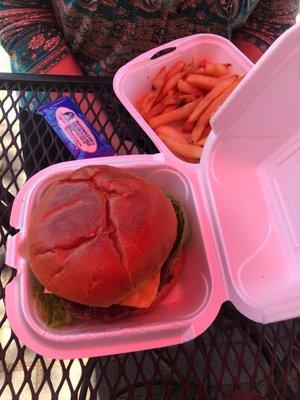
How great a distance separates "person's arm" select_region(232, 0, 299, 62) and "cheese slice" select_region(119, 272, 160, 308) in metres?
1.09

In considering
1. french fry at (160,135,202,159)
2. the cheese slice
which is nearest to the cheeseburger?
the cheese slice

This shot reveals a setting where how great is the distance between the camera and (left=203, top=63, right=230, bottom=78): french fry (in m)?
1.42

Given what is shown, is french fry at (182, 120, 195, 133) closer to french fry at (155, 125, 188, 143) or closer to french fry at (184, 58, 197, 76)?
french fry at (155, 125, 188, 143)

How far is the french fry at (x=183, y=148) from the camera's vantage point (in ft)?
4.14

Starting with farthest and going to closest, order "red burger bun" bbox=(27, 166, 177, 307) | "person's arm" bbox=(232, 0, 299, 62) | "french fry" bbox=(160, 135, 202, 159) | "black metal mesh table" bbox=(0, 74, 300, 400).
Result: 1. "person's arm" bbox=(232, 0, 299, 62)
2. "french fry" bbox=(160, 135, 202, 159)
3. "black metal mesh table" bbox=(0, 74, 300, 400)
4. "red burger bun" bbox=(27, 166, 177, 307)

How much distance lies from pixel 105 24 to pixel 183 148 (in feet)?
1.61

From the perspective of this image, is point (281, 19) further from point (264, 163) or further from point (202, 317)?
point (202, 317)

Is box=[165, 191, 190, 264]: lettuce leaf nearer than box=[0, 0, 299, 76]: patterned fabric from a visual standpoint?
Yes

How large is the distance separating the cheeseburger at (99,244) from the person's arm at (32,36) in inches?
24.1

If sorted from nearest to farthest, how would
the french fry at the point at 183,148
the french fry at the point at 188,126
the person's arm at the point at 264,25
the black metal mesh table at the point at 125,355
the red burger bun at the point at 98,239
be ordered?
the red burger bun at the point at 98,239, the black metal mesh table at the point at 125,355, the french fry at the point at 183,148, the french fry at the point at 188,126, the person's arm at the point at 264,25

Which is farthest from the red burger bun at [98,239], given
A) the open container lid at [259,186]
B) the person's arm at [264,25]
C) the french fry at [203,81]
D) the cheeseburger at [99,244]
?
the person's arm at [264,25]

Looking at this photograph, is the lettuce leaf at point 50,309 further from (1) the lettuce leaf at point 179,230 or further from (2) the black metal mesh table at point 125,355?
(1) the lettuce leaf at point 179,230

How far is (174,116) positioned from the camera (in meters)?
1.36

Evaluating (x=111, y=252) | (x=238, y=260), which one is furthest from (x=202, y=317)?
(x=111, y=252)
